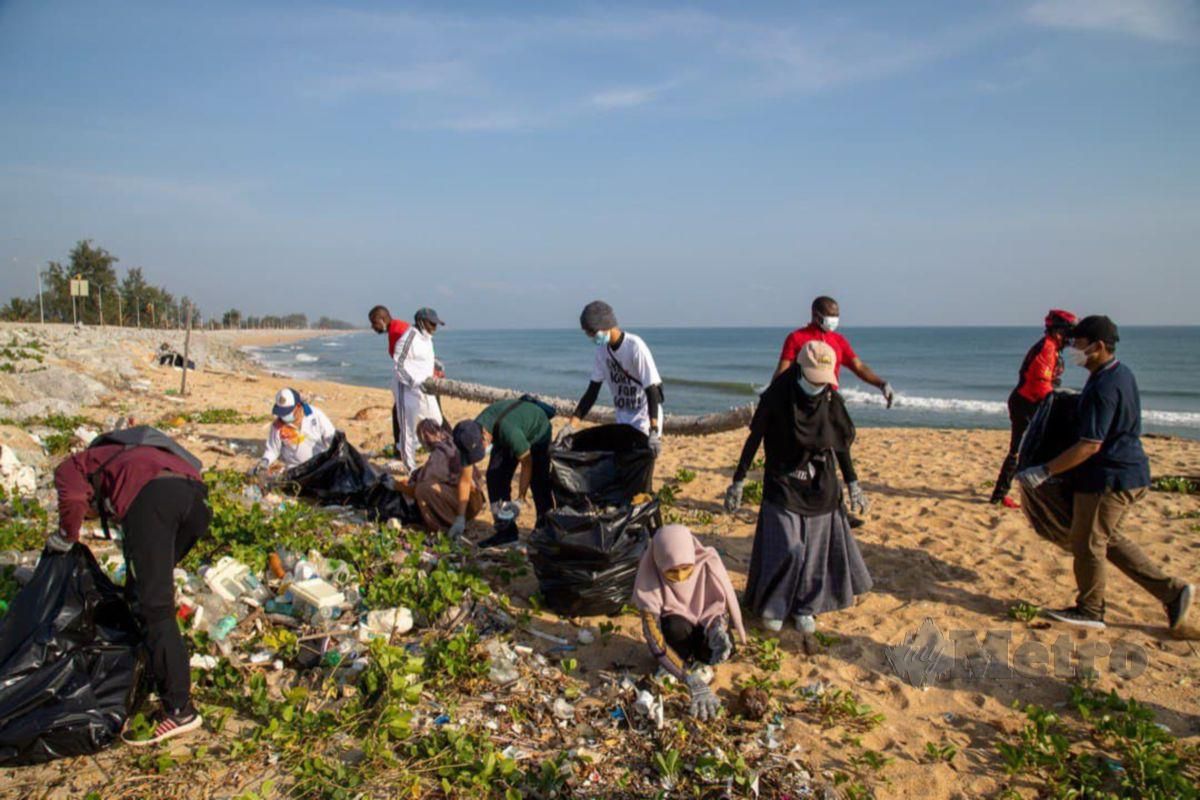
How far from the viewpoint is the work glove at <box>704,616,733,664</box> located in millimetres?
3385

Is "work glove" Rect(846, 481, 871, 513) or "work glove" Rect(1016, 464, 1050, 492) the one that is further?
"work glove" Rect(846, 481, 871, 513)

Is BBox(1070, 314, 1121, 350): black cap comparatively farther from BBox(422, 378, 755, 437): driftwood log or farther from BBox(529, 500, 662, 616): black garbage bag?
BBox(422, 378, 755, 437): driftwood log

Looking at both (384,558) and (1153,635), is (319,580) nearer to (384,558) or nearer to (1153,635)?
(384,558)

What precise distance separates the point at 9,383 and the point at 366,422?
5.12 m

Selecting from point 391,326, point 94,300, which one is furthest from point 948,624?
point 94,300

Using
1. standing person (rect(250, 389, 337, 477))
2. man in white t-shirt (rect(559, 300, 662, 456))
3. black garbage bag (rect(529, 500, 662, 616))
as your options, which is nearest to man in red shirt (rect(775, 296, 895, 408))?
man in white t-shirt (rect(559, 300, 662, 456))

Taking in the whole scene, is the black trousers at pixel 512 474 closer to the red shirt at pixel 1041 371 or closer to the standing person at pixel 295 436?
the standing person at pixel 295 436

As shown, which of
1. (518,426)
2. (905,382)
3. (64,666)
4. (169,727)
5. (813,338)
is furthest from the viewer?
(905,382)

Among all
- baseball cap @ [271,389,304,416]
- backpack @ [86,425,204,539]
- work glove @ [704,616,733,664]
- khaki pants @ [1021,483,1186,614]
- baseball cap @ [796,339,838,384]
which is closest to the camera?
backpack @ [86,425,204,539]

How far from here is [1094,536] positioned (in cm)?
385

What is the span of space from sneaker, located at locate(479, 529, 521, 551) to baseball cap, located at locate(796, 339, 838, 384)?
→ 2.65m

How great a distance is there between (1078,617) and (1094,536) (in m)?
0.55

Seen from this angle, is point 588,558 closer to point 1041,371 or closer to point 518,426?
point 518,426

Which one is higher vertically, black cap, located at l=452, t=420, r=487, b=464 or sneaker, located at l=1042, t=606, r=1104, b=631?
black cap, located at l=452, t=420, r=487, b=464
